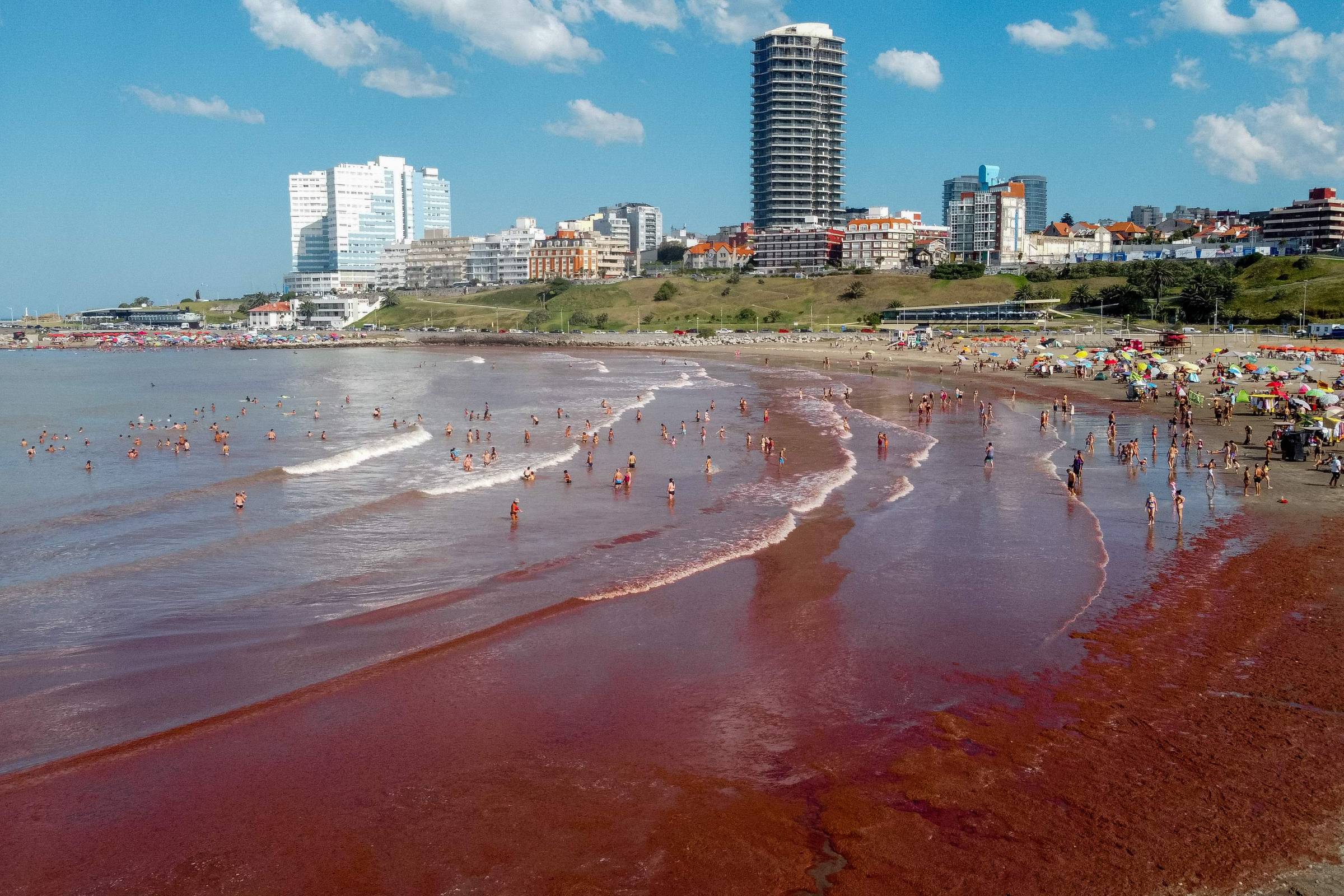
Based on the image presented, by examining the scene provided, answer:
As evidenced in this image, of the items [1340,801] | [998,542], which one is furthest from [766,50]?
[1340,801]

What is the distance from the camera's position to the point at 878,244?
153125 mm


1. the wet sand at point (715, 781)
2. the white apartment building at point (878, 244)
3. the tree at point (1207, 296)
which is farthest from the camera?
the white apartment building at point (878, 244)

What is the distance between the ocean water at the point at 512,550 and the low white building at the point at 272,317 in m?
125

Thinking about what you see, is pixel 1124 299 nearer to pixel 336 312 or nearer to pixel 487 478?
pixel 487 478

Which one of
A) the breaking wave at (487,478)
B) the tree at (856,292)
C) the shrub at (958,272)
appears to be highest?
the shrub at (958,272)

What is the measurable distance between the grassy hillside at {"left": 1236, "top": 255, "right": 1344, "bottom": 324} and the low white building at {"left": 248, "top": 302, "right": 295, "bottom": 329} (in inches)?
5532

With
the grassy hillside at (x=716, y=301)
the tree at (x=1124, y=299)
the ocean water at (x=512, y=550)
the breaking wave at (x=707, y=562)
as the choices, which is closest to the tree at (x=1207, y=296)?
the tree at (x=1124, y=299)

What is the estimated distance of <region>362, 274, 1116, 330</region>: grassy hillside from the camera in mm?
124250

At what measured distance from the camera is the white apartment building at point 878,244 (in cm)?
15275

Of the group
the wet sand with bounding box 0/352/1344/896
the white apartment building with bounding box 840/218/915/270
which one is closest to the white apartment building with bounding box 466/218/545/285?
the white apartment building with bounding box 840/218/915/270

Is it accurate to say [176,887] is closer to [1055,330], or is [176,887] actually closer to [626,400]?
[626,400]

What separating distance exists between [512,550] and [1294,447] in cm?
2647

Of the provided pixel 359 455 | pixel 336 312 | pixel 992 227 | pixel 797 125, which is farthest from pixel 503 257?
pixel 359 455

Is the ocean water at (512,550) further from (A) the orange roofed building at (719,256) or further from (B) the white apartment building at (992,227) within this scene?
(A) the orange roofed building at (719,256)
